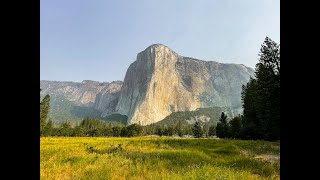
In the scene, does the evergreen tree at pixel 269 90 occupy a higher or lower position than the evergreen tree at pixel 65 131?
higher

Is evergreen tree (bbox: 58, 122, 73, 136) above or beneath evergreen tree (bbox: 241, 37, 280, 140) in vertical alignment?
beneath

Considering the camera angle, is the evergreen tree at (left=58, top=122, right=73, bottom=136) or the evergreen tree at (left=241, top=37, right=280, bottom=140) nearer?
the evergreen tree at (left=241, top=37, right=280, bottom=140)

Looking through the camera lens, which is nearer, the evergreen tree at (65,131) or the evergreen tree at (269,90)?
the evergreen tree at (269,90)

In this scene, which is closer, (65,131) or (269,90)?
(269,90)

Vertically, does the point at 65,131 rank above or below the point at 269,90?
below
